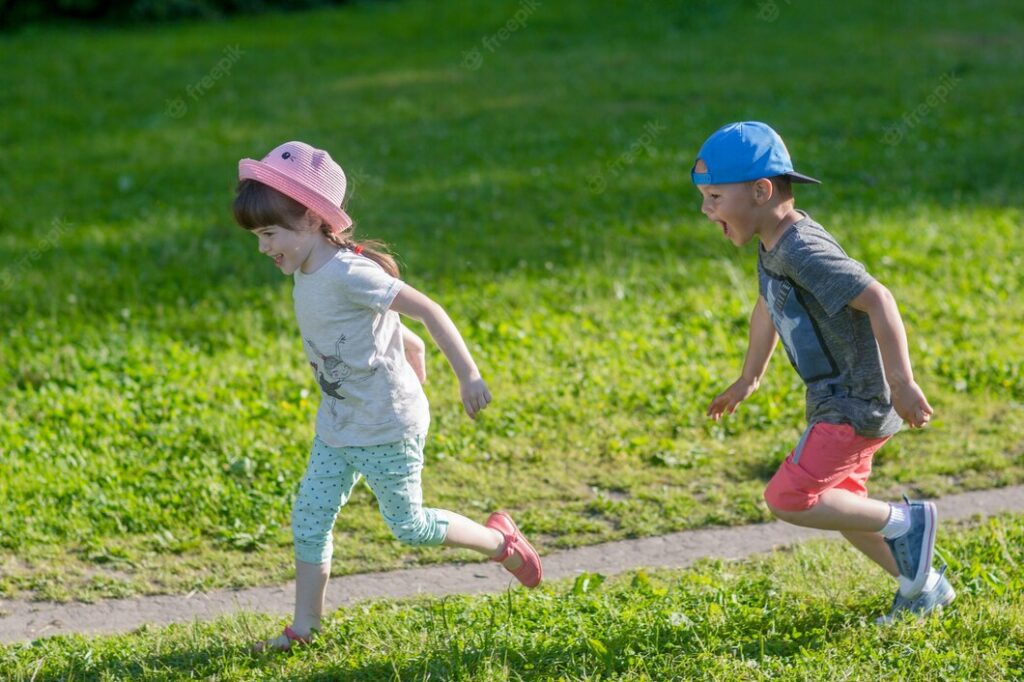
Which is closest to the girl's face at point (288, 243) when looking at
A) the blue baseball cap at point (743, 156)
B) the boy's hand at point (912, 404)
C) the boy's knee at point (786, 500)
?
the blue baseball cap at point (743, 156)

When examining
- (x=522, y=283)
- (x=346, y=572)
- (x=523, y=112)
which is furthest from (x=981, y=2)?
(x=346, y=572)

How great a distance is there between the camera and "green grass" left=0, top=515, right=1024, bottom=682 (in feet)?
12.7

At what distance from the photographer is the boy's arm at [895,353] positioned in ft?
11.9

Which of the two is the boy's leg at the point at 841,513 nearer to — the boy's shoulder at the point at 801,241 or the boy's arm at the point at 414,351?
the boy's shoulder at the point at 801,241

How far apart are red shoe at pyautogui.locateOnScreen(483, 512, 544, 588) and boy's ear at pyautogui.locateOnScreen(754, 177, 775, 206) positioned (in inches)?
58.6

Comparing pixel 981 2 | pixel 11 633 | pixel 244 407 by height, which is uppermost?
pixel 981 2

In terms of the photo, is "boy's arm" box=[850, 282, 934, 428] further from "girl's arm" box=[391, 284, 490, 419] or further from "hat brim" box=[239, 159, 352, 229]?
"hat brim" box=[239, 159, 352, 229]

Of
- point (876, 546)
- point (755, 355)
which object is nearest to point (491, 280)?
point (755, 355)

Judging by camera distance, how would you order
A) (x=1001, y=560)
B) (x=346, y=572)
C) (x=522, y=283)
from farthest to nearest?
(x=522, y=283), (x=346, y=572), (x=1001, y=560)

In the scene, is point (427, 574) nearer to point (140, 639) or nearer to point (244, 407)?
point (140, 639)

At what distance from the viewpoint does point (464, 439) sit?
19.4 ft

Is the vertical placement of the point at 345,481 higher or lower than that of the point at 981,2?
lower

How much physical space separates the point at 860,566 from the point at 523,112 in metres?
8.82

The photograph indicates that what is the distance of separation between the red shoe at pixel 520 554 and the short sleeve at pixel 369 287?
3.45 feet
